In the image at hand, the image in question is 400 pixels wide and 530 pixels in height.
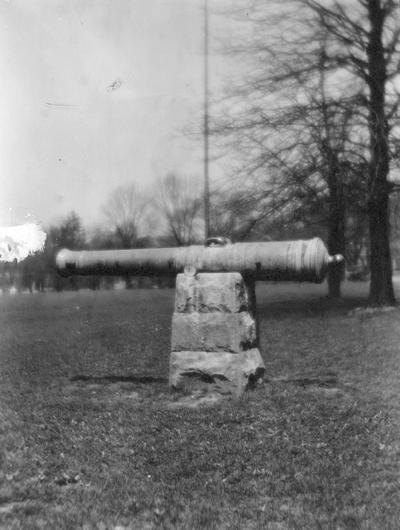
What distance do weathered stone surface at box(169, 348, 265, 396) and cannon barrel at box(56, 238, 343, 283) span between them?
0.94m

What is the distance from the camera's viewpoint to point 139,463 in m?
4.91

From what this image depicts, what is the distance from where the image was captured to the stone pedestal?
693 centimetres

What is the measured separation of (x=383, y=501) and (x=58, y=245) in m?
42.3

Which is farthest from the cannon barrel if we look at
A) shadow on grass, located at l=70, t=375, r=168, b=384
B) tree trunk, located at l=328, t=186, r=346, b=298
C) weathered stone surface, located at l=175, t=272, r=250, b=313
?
tree trunk, located at l=328, t=186, r=346, b=298

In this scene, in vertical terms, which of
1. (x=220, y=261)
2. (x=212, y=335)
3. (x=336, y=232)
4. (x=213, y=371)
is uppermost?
(x=336, y=232)

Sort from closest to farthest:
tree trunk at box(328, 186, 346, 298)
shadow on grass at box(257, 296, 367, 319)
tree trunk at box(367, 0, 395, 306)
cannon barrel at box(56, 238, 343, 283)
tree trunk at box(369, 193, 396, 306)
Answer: cannon barrel at box(56, 238, 343, 283)
tree trunk at box(367, 0, 395, 306)
tree trunk at box(328, 186, 346, 298)
tree trunk at box(369, 193, 396, 306)
shadow on grass at box(257, 296, 367, 319)

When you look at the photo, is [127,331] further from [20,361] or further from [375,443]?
[375,443]

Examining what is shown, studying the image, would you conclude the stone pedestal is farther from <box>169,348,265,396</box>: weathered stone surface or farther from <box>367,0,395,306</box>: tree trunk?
<box>367,0,395,306</box>: tree trunk

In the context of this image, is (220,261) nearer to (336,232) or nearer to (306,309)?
(306,309)

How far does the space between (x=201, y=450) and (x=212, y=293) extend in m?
2.23

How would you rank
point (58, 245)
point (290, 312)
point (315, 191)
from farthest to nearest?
point (58, 245)
point (290, 312)
point (315, 191)

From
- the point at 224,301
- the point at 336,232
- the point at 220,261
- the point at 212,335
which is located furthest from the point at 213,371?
the point at 336,232

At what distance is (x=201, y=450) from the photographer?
5.11 metres

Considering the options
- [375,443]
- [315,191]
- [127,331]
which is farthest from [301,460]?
[315,191]
